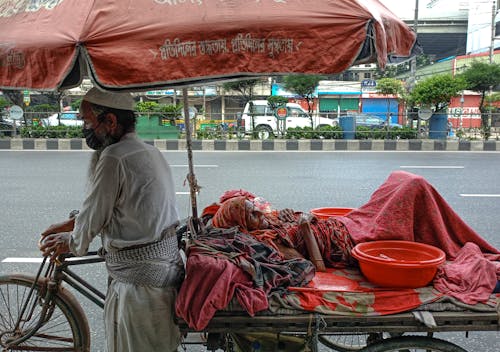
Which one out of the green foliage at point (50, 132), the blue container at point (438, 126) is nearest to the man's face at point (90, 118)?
the green foliage at point (50, 132)

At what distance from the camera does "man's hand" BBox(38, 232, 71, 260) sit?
198 centimetres

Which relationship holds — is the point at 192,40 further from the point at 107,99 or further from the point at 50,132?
the point at 50,132

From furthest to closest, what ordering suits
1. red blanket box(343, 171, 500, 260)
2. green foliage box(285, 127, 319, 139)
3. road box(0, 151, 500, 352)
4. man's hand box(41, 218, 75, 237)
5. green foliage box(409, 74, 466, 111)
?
green foliage box(285, 127, 319, 139), green foliage box(409, 74, 466, 111), road box(0, 151, 500, 352), red blanket box(343, 171, 500, 260), man's hand box(41, 218, 75, 237)

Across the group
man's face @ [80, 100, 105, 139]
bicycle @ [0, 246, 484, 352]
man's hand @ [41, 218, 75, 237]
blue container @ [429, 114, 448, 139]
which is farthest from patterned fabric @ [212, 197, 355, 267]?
blue container @ [429, 114, 448, 139]

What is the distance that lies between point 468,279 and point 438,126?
13019 millimetres

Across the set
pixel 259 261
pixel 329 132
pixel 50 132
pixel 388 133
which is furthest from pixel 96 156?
pixel 50 132

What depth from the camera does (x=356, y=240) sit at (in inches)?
96.0

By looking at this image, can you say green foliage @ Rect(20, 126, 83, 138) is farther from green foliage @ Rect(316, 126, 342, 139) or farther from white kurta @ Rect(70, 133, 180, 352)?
white kurta @ Rect(70, 133, 180, 352)

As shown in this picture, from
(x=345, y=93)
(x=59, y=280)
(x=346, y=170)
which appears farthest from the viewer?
(x=345, y=93)

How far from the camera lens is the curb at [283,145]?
13.4m

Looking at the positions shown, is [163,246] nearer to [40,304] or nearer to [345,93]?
[40,304]

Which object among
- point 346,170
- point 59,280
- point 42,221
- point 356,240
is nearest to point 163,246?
point 59,280

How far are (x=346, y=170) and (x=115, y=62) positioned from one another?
8013 mm

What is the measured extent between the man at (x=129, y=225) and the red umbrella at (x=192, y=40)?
35 centimetres
